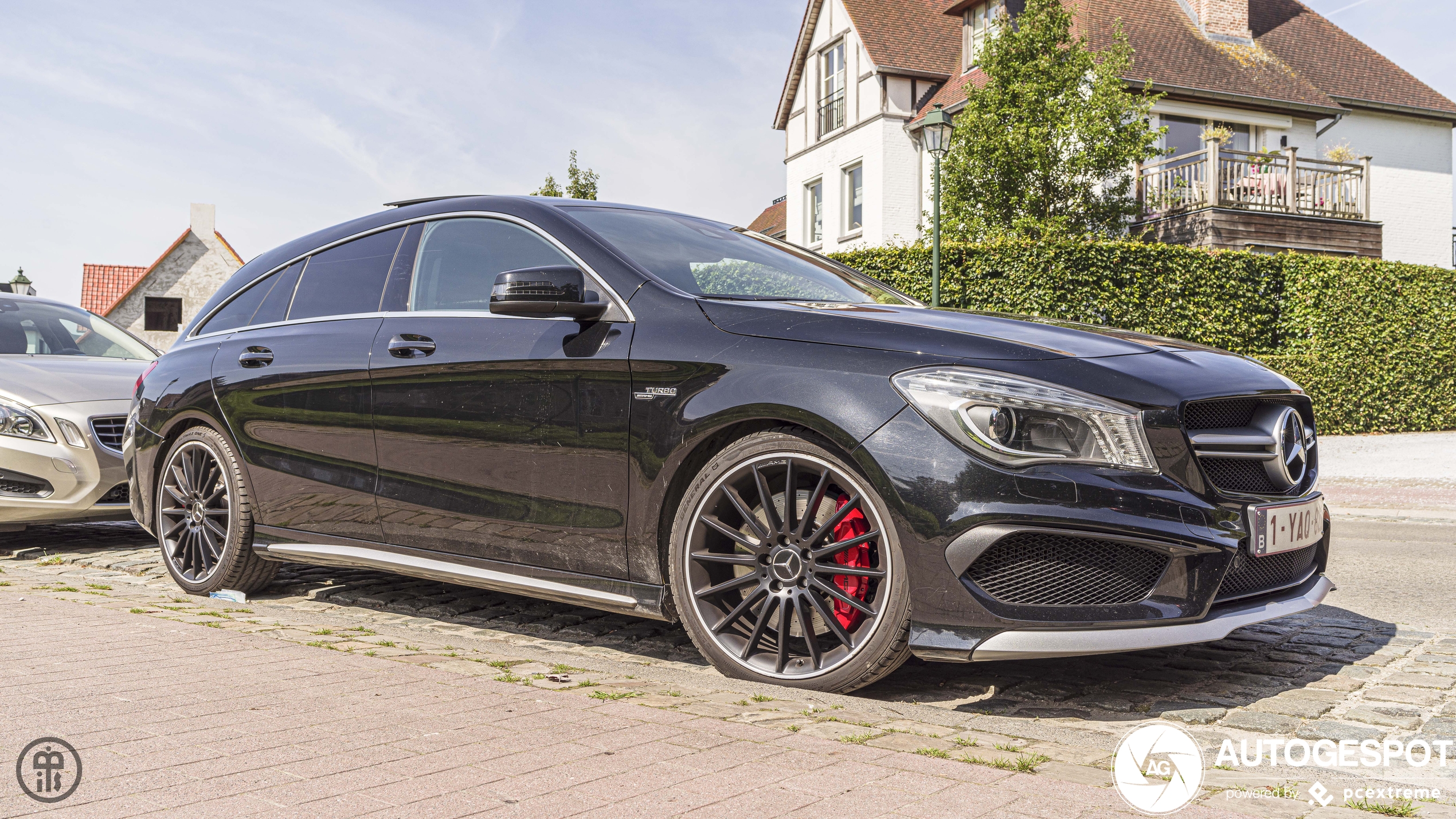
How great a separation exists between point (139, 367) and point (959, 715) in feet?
21.9

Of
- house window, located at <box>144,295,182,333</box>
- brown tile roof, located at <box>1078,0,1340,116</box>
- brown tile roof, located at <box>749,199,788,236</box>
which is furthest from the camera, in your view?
house window, located at <box>144,295,182,333</box>

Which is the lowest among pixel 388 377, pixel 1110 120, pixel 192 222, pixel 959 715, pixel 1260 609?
pixel 959 715

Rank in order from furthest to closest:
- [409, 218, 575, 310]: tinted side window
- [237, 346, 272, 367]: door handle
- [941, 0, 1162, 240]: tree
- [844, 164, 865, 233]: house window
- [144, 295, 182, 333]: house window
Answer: [144, 295, 182, 333]: house window
[844, 164, 865, 233]: house window
[941, 0, 1162, 240]: tree
[237, 346, 272, 367]: door handle
[409, 218, 575, 310]: tinted side window

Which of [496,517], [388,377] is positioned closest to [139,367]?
[388,377]

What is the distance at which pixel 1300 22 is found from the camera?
28031mm

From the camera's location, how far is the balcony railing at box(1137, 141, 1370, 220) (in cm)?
2172

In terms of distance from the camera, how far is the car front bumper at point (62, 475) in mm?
6719

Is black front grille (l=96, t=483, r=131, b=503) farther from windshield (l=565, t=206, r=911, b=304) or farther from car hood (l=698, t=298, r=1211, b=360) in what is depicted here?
car hood (l=698, t=298, r=1211, b=360)

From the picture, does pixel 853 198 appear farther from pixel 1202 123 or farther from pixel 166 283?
pixel 166 283

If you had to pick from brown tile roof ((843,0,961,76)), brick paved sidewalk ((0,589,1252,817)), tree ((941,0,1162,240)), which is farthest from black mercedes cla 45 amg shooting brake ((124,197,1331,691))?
brown tile roof ((843,0,961,76))

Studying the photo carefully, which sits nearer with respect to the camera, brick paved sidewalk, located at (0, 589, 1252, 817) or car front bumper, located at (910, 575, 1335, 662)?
brick paved sidewalk, located at (0, 589, 1252, 817)

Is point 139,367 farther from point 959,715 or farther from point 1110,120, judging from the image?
point 1110,120

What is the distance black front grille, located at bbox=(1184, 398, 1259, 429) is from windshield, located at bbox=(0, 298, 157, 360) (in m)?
7.59

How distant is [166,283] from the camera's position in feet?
167
